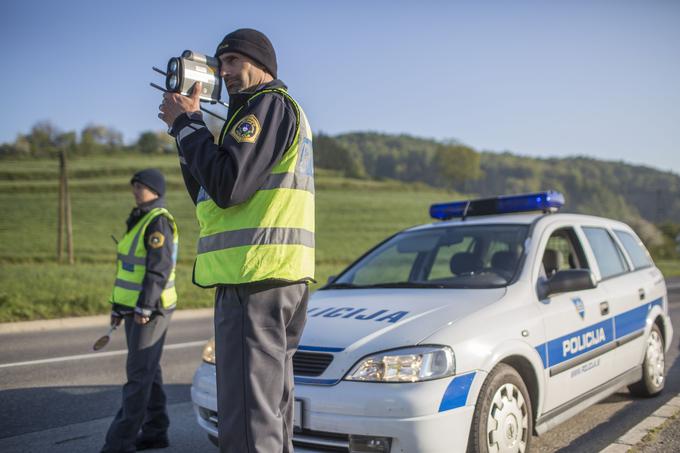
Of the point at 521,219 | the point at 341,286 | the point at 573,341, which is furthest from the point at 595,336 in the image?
the point at 341,286

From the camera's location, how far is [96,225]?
36656 millimetres

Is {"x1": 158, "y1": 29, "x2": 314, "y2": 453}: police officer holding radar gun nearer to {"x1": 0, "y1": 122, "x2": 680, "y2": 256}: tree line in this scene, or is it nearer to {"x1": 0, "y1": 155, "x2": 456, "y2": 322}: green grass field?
{"x1": 0, "y1": 155, "x2": 456, "y2": 322}: green grass field

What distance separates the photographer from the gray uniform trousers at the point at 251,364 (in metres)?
2.11

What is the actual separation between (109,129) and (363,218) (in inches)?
1940

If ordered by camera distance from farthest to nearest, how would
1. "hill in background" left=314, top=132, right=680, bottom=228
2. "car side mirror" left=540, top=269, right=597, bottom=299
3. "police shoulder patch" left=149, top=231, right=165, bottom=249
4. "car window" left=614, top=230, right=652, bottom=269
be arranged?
"hill in background" left=314, top=132, right=680, bottom=228 < "car window" left=614, top=230, right=652, bottom=269 < "police shoulder patch" left=149, top=231, right=165, bottom=249 < "car side mirror" left=540, top=269, right=597, bottom=299

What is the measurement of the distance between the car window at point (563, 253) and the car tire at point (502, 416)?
5.40ft

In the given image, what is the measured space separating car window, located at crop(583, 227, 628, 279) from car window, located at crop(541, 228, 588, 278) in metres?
0.13

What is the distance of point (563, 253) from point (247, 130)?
3.65 m

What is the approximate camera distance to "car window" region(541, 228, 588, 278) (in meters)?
4.87

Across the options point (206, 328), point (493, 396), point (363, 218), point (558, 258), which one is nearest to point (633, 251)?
point (558, 258)

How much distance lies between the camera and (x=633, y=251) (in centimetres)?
576

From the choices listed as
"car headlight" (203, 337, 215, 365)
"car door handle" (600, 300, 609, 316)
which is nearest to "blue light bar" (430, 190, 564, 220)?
"car door handle" (600, 300, 609, 316)

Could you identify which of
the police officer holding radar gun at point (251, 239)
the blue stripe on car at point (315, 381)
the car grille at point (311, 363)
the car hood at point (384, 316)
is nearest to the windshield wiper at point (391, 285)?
the car hood at point (384, 316)

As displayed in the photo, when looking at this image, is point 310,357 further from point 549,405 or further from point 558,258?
point 558,258
